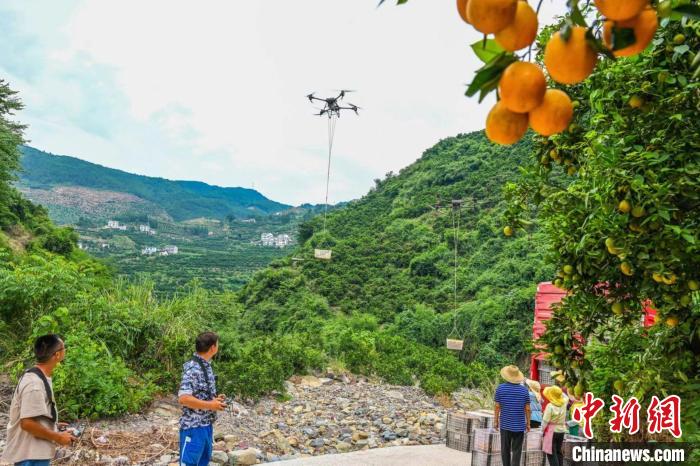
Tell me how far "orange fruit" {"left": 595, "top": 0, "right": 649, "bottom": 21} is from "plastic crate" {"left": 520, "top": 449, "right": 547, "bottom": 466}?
526cm

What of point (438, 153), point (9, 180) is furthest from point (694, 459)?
point (438, 153)

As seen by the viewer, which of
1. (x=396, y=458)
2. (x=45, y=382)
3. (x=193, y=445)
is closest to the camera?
(x=45, y=382)

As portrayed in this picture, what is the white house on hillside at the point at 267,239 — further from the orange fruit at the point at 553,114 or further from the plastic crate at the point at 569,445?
the orange fruit at the point at 553,114

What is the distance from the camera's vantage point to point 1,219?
1888 cm

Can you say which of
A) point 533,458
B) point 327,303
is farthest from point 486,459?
point 327,303

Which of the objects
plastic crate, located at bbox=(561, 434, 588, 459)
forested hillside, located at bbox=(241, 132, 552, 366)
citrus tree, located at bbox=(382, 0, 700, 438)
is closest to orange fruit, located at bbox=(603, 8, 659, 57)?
citrus tree, located at bbox=(382, 0, 700, 438)

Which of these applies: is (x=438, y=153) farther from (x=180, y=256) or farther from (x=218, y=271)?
(x=180, y=256)

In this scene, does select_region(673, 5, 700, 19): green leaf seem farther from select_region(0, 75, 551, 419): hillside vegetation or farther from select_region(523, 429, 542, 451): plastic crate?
select_region(0, 75, 551, 419): hillside vegetation

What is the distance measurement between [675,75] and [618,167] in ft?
1.43

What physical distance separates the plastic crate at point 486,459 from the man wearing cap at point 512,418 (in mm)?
280

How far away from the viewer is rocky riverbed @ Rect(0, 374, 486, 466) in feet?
17.0

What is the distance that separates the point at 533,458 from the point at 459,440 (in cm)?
125

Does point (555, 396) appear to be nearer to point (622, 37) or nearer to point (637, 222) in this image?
point (637, 222)

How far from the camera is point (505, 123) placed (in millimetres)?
655
